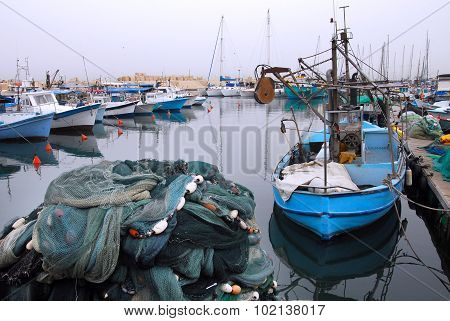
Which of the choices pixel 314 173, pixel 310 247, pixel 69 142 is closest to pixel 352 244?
pixel 310 247

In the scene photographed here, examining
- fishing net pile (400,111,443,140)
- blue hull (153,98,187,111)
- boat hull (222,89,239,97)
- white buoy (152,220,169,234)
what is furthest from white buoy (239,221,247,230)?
boat hull (222,89,239,97)

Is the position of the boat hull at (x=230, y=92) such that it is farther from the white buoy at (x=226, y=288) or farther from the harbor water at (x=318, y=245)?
the white buoy at (x=226, y=288)

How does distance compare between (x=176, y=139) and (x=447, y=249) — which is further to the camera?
(x=176, y=139)

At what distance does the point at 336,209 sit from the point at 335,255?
2.67 ft

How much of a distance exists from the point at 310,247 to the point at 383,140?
6322 millimetres

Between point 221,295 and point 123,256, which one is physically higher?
point 123,256

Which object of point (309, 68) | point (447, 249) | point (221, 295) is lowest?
Answer: point (447, 249)

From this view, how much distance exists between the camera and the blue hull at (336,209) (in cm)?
686

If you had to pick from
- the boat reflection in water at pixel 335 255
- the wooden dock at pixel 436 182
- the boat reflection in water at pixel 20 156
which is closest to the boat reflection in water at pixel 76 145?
the boat reflection in water at pixel 20 156

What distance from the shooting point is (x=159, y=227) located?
338 centimetres

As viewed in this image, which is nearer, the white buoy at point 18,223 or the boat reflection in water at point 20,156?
the white buoy at point 18,223

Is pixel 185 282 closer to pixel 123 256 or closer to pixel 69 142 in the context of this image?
pixel 123 256

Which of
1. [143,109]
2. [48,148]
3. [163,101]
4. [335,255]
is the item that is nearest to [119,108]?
[143,109]

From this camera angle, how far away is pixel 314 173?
26.1 ft
